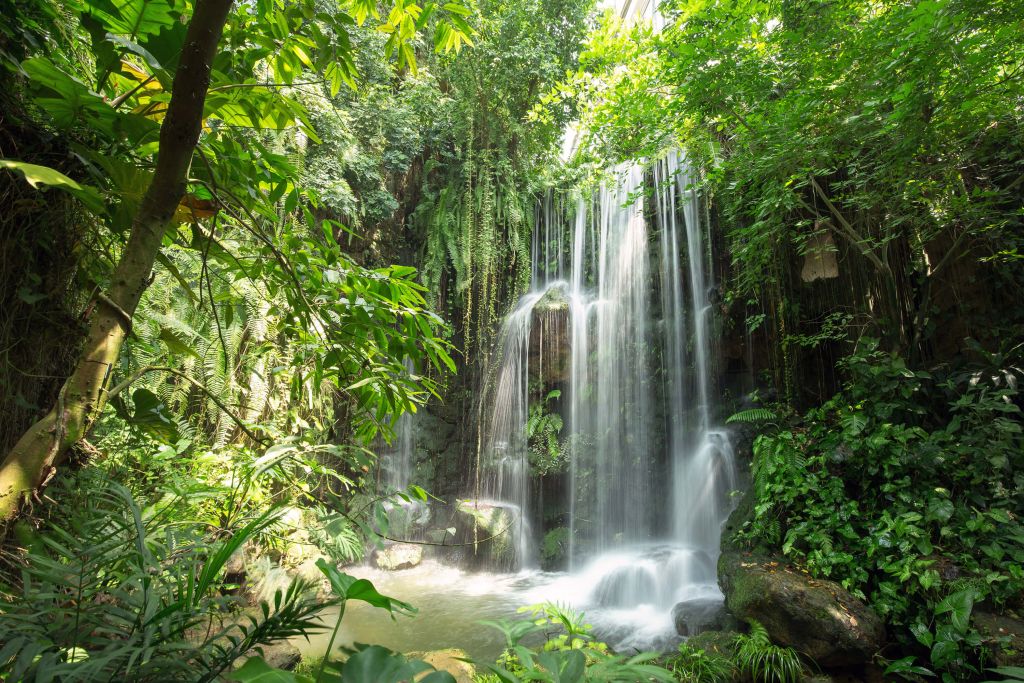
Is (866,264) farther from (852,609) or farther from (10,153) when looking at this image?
(10,153)

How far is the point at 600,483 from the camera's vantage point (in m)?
8.12

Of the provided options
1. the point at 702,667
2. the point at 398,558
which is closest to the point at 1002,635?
the point at 702,667

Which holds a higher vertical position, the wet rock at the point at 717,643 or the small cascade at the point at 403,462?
the small cascade at the point at 403,462

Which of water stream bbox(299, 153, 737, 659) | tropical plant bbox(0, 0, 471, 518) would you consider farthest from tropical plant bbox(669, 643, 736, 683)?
tropical plant bbox(0, 0, 471, 518)

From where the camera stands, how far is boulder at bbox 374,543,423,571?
26.0 ft

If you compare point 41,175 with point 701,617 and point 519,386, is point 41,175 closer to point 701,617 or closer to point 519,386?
point 701,617

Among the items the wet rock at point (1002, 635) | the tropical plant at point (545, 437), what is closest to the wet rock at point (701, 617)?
the wet rock at point (1002, 635)

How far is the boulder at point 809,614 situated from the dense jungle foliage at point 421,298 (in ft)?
0.37

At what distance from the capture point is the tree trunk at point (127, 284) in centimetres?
78

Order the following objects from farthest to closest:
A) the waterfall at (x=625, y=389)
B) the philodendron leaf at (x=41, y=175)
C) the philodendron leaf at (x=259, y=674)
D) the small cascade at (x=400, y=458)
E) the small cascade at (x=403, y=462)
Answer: the small cascade at (x=400, y=458) → the small cascade at (x=403, y=462) → the waterfall at (x=625, y=389) → the philodendron leaf at (x=41, y=175) → the philodendron leaf at (x=259, y=674)

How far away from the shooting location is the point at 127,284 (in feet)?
2.90

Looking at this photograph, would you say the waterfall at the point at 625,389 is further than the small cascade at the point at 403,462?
No

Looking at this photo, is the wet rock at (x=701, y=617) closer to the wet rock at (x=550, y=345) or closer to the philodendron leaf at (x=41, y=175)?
the wet rock at (x=550, y=345)

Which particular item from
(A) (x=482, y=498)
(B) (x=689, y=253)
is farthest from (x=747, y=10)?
(A) (x=482, y=498)
